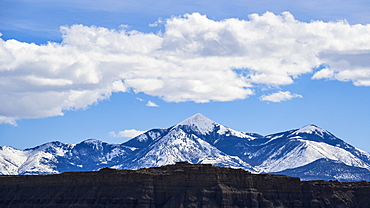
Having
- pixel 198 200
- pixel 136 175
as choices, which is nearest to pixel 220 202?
pixel 198 200

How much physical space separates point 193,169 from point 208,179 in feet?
13.0

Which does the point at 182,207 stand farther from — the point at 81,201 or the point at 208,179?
the point at 81,201

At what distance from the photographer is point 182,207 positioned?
7525 inches

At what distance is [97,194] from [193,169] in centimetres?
2187

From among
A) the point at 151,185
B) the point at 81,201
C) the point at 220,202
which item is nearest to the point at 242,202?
the point at 220,202

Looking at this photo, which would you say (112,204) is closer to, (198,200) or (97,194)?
(97,194)

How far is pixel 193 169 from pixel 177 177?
4.20 m

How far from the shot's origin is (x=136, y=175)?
197250 mm

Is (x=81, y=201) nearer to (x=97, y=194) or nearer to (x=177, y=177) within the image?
(x=97, y=194)

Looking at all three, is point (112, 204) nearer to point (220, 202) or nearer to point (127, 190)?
point (127, 190)

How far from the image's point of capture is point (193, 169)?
199625mm

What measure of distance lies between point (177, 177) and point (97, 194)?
59.5ft

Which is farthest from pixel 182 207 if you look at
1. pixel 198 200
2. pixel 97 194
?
pixel 97 194

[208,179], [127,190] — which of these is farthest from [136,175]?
[208,179]
